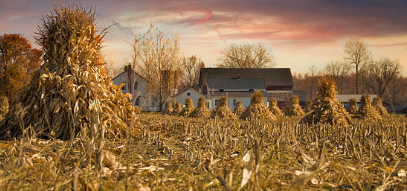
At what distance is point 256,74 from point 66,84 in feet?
201

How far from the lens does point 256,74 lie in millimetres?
65438

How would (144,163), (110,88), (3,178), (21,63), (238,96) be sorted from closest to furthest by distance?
1. (3,178)
2. (144,163)
3. (110,88)
4. (21,63)
5. (238,96)

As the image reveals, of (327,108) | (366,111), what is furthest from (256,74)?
(327,108)

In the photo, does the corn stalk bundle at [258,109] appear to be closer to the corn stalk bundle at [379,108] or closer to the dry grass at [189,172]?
the corn stalk bundle at [379,108]

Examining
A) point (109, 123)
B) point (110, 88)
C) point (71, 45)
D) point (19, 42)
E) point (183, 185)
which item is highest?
point (19, 42)

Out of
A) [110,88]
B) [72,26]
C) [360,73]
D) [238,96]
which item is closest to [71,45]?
[72,26]

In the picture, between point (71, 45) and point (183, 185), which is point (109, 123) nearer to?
point (71, 45)

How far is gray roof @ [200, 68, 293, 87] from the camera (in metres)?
64.3

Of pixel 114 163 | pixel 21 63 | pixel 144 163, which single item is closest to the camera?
pixel 114 163

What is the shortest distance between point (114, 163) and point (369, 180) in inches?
105

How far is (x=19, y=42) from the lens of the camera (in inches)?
1620

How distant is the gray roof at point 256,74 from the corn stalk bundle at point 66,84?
5690 cm

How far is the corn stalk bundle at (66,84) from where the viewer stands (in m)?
5.83

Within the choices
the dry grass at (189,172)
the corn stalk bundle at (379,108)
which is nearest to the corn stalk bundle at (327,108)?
the dry grass at (189,172)
